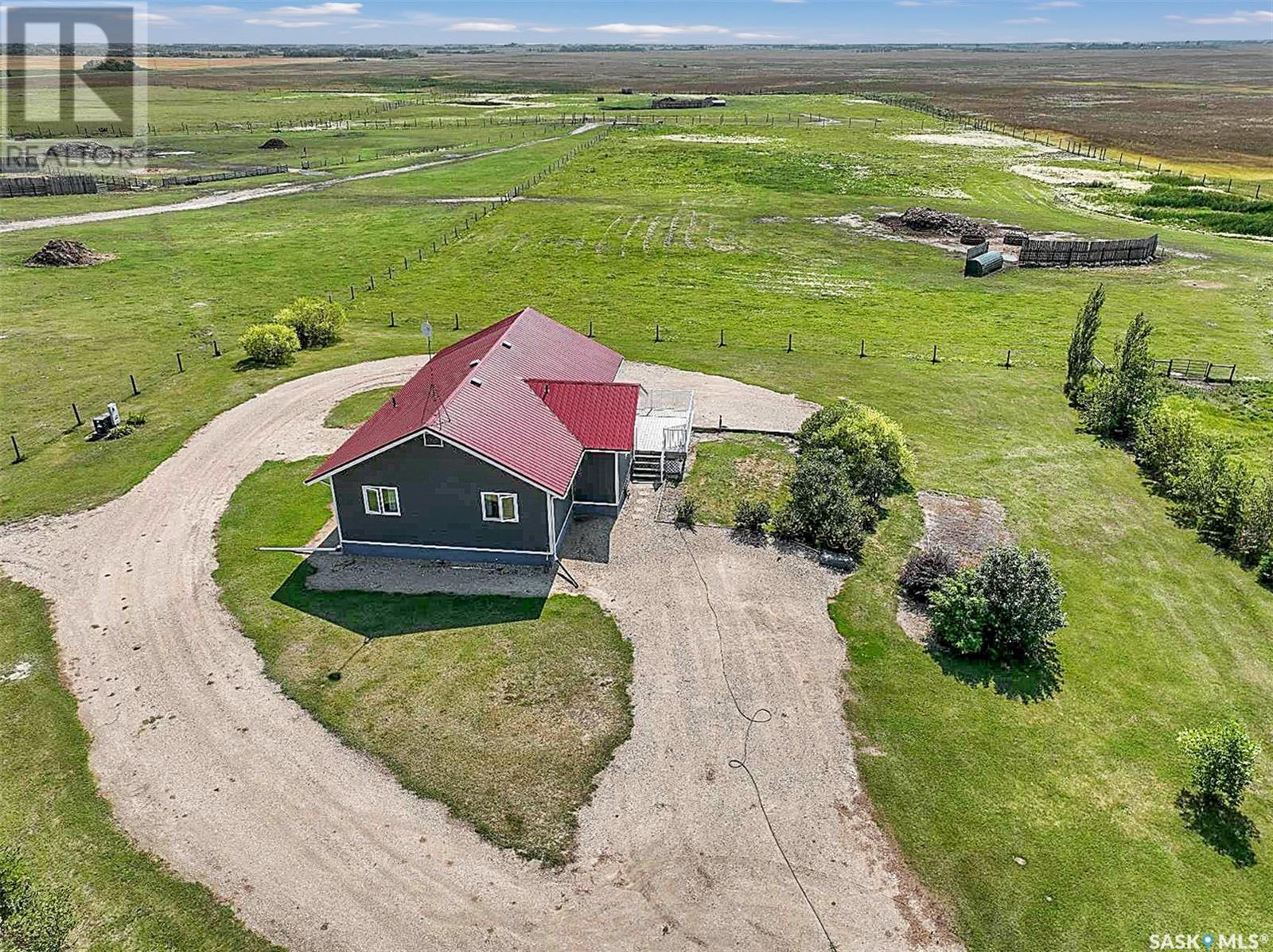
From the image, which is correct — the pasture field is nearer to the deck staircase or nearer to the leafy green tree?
the leafy green tree

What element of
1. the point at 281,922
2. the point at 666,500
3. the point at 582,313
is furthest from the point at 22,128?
the point at 281,922

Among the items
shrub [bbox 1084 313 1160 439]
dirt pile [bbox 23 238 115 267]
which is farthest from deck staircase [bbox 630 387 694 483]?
dirt pile [bbox 23 238 115 267]

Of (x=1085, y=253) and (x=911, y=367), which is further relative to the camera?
(x=1085, y=253)

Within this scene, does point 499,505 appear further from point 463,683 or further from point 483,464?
point 463,683

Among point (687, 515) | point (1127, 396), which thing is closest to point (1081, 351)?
point (1127, 396)

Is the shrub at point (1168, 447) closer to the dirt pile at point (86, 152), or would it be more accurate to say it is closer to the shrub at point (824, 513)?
the shrub at point (824, 513)

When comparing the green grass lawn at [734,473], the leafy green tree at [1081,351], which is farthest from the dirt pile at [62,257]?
the leafy green tree at [1081,351]
